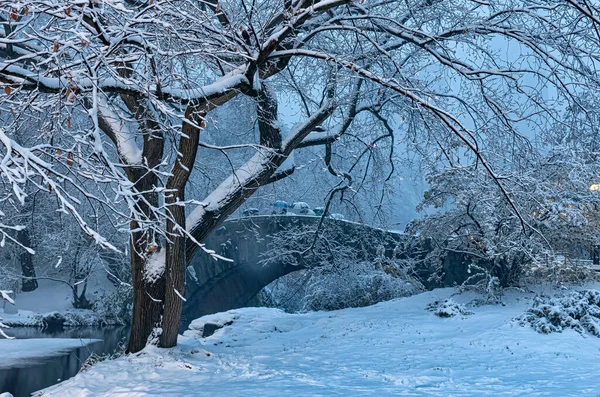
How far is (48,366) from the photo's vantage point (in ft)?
48.5

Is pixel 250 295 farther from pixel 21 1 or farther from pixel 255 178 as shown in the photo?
pixel 21 1

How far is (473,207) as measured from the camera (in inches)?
536

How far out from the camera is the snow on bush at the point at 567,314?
1029 cm

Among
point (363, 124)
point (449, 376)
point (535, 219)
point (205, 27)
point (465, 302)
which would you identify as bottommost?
point (449, 376)

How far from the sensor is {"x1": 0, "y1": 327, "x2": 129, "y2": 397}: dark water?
12.4 m

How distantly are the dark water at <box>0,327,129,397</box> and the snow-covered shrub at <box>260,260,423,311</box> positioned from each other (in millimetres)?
6021

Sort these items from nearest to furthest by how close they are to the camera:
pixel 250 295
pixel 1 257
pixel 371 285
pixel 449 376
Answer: pixel 449 376 → pixel 371 285 → pixel 250 295 → pixel 1 257

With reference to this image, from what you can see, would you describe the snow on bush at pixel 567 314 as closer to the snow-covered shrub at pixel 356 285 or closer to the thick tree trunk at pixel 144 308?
the snow-covered shrub at pixel 356 285

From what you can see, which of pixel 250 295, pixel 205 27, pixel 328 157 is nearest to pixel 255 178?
pixel 328 157

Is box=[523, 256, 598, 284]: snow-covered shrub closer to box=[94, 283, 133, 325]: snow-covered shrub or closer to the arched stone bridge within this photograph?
the arched stone bridge

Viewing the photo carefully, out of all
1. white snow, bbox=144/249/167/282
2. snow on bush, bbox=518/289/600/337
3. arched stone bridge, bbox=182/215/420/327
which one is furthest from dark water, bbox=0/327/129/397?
snow on bush, bbox=518/289/600/337

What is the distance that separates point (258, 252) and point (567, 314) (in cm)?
1348

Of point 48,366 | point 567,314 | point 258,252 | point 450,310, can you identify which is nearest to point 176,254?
point 450,310

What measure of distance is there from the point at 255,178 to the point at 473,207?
691 centimetres
